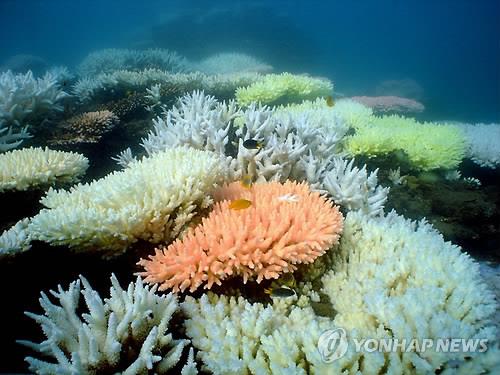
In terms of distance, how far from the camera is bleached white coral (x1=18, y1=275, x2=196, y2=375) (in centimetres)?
188

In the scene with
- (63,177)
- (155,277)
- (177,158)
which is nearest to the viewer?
(155,277)

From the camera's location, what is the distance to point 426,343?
1.95 m

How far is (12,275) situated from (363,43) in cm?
8348

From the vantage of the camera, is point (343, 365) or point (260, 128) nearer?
point (343, 365)

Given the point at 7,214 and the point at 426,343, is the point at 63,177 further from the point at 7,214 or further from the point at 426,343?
the point at 426,343

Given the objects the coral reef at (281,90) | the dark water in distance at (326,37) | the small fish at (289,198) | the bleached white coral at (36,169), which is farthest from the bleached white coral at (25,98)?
the dark water in distance at (326,37)

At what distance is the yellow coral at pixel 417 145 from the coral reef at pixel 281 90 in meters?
2.46

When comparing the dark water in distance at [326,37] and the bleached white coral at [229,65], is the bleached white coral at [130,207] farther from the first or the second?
the dark water in distance at [326,37]

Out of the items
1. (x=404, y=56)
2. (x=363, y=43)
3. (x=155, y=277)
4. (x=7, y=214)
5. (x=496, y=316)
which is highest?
(x=363, y=43)

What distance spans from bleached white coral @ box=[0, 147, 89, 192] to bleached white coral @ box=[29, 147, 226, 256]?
0.75m

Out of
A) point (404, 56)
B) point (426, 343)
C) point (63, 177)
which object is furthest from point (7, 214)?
point (404, 56)

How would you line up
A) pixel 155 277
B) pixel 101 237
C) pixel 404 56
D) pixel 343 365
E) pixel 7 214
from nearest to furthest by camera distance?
1. pixel 343 365
2. pixel 155 277
3. pixel 101 237
4. pixel 7 214
5. pixel 404 56

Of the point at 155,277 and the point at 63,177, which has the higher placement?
the point at 63,177

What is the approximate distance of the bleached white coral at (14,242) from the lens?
270 centimetres
